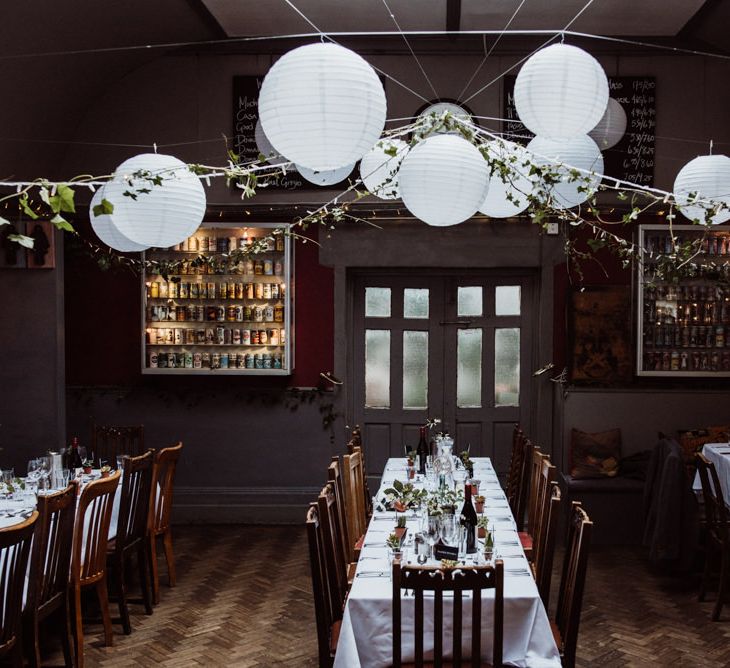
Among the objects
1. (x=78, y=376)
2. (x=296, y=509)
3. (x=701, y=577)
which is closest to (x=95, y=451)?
(x=78, y=376)

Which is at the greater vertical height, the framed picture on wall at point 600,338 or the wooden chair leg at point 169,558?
the framed picture on wall at point 600,338

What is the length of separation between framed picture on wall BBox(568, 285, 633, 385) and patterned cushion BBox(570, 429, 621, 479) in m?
0.46

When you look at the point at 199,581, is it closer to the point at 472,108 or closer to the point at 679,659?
the point at 679,659

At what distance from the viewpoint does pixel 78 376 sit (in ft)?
24.4

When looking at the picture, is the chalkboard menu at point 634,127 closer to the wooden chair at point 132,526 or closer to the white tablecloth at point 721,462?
the white tablecloth at point 721,462

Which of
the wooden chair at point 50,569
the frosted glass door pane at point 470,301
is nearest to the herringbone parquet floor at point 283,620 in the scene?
the wooden chair at point 50,569

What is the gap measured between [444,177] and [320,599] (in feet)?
5.88

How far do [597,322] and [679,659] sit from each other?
129 inches

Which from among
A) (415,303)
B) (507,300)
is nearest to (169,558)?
(415,303)

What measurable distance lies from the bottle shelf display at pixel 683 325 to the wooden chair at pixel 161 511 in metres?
4.08

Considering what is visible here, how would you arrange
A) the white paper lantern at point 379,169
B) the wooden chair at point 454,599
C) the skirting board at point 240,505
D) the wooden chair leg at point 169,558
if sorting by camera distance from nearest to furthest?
1. the wooden chair at point 454,599
2. the white paper lantern at point 379,169
3. the wooden chair leg at point 169,558
4. the skirting board at point 240,505

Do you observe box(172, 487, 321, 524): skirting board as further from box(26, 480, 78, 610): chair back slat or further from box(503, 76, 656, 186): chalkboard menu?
box(503, 76, 656, 186): chalkboard menu

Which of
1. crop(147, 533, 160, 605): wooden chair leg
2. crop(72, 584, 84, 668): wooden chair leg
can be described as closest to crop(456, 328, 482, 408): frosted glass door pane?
crop(147, 533, 160, 605): wooden chair leg

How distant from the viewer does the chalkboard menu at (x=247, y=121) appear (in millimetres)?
7156
